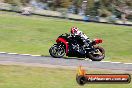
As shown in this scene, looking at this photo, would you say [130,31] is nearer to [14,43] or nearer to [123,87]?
[14,43]

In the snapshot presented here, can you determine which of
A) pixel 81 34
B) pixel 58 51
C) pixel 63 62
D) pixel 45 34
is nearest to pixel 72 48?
pixel 58 51

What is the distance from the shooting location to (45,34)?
36562mm

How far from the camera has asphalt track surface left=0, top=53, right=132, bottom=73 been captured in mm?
21438

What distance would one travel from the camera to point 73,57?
24328 millimetres

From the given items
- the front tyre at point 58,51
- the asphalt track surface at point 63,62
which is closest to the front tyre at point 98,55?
the asphalt track surface at point 63,62

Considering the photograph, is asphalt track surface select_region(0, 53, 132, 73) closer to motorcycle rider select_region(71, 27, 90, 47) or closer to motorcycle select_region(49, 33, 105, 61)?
motorcycle select_region(49, 33, 105, 61)

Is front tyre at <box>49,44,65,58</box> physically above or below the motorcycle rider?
below

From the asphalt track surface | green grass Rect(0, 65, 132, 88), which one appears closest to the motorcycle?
the asphalt track surface

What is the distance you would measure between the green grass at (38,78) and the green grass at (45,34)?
7.27 meters

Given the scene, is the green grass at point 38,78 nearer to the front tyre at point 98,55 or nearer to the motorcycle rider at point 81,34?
the front tyre at point 98,55

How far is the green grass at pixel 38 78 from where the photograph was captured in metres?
16.5

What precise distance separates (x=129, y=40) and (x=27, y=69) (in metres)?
17.9

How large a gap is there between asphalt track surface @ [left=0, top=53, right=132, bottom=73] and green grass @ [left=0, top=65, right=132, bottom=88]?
1.64m

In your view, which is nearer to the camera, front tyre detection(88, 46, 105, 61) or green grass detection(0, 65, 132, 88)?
green grass detection(0, 65, 132, 88)
